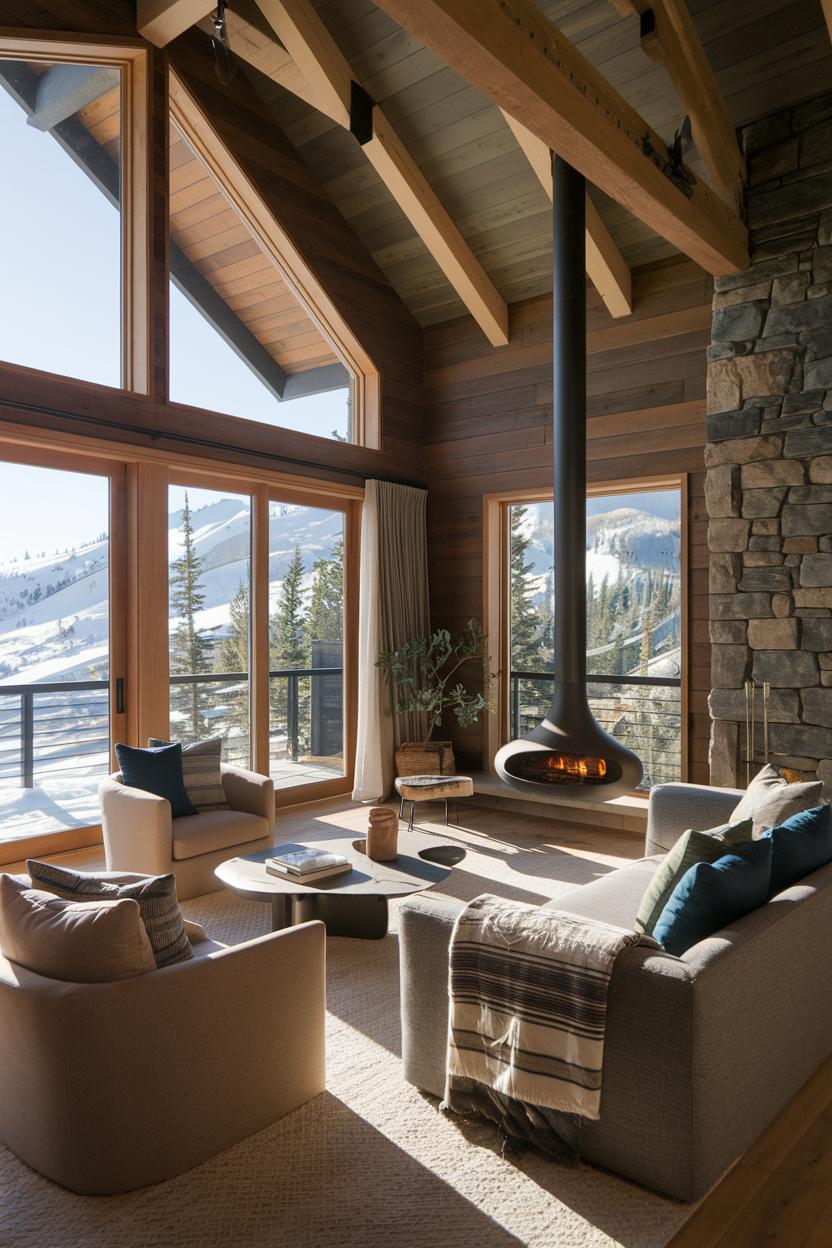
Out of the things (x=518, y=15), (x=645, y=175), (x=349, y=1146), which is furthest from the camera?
(x=645, y=175)

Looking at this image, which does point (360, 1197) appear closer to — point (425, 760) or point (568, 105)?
point (568, 105)

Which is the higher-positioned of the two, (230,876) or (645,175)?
(645,175)

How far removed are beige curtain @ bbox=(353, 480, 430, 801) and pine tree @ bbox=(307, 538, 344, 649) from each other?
0.58 ft

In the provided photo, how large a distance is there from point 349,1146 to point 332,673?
4.40 meters

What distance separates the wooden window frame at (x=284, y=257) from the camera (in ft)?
18.0

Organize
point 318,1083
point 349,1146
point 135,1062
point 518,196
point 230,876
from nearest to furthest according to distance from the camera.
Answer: point 135,1062, point 349,1146, point 318,1083, point 230,876, point 518,196

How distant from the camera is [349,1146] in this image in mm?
2297

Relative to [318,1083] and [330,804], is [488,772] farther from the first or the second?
[318,1083]

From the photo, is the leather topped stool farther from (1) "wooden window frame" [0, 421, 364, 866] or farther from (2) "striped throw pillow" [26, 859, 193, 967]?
(2) "striped throw pillow" [26, 859, 193, 967]

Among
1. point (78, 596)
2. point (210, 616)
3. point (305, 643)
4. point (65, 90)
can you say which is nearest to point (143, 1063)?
point (78, 596)

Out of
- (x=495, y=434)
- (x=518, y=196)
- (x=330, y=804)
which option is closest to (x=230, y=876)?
(x=330, y=804)

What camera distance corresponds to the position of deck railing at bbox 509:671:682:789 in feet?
18.6

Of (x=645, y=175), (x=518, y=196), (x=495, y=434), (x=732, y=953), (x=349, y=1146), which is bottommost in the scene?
(x=349, y=1146)

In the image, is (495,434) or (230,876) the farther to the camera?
(495,434)
